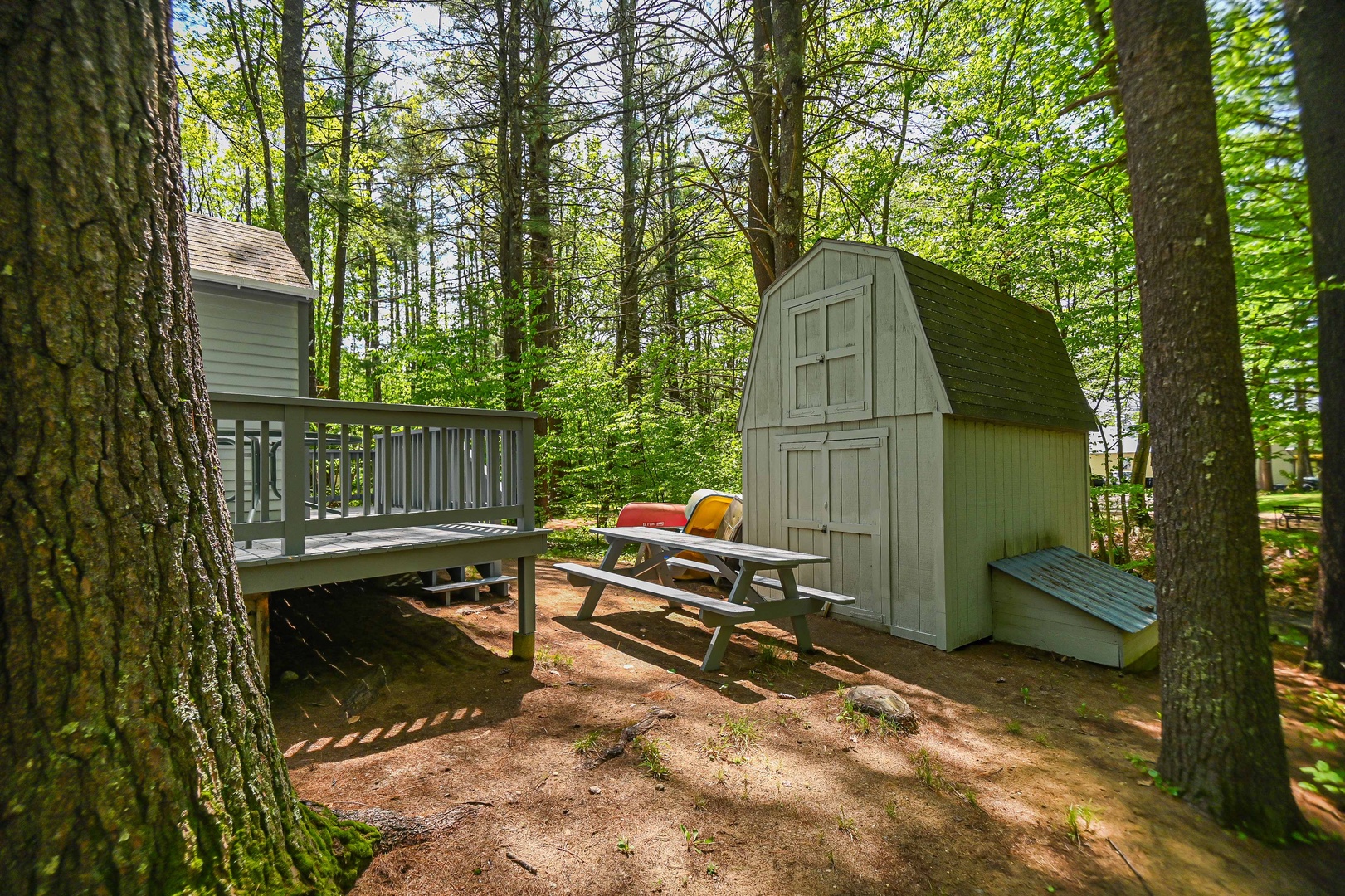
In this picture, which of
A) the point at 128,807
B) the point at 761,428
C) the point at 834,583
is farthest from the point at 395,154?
the point at 128,807

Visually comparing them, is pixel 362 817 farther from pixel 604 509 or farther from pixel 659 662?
pixel 604 509

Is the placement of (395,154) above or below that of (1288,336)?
above

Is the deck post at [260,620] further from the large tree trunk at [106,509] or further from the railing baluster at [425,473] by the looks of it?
the large tree trunk at [106,509]

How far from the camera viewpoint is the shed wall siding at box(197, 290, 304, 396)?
7.85 m

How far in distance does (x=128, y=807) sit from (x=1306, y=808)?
498 centimetres

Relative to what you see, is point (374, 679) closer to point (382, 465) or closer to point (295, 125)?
point (382, 465)

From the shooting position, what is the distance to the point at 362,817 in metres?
2.52

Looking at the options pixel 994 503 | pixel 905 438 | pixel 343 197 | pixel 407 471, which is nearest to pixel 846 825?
pixel 407 471

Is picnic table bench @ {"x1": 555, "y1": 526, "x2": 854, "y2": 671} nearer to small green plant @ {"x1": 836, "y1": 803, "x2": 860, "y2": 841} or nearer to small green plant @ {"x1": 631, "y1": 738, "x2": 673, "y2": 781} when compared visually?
small green plant @ {"x1": 631, "y1": 738, "x2": 673, "y2": 781}

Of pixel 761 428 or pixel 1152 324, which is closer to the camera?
pixel 1152 324

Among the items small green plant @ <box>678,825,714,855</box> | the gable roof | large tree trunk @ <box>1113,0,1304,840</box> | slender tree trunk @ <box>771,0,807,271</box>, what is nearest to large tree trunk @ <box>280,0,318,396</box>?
the gable roof

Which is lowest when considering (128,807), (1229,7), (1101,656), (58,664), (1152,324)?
(1101,656)

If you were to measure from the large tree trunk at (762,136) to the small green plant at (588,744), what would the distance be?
6.84 m

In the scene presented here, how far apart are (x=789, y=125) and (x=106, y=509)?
9267mm
